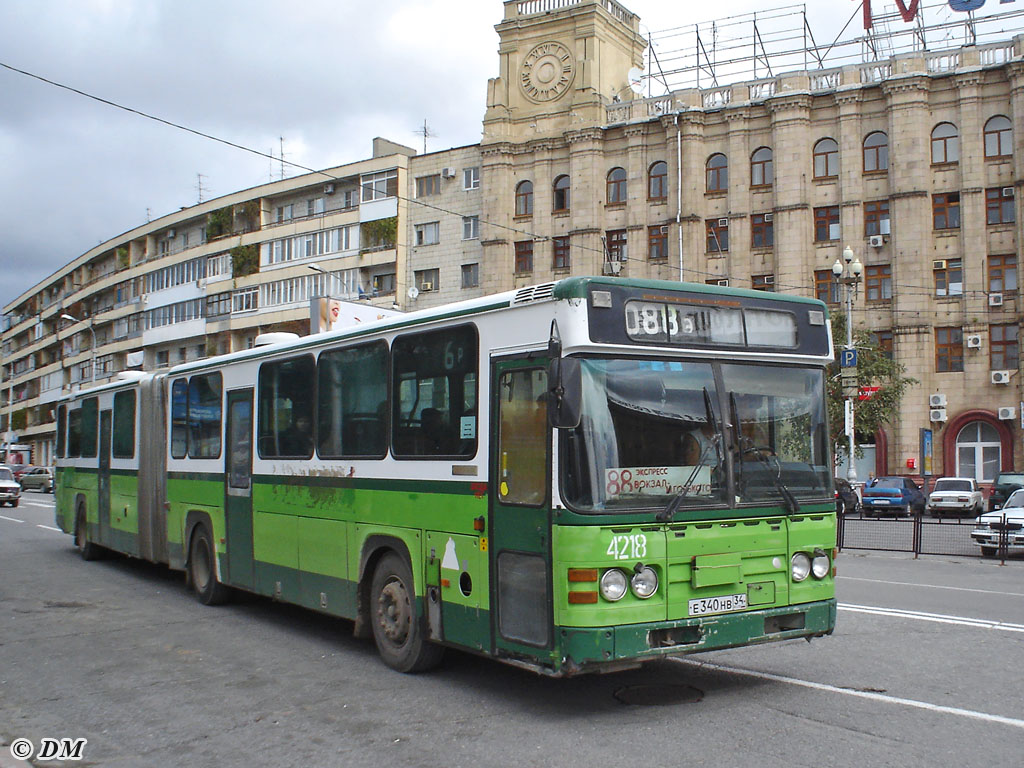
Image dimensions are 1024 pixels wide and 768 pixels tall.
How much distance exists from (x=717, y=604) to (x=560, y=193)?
4513cm

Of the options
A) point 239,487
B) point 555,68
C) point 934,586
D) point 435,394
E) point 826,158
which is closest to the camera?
point 435,394

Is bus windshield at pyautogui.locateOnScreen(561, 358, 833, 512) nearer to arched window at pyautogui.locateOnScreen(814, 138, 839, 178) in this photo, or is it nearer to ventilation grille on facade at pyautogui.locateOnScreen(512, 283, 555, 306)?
ventilation grille on facade at pyautogui.locateOnScreen(512, 283, 555, 306)

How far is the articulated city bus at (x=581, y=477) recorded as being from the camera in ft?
22.7

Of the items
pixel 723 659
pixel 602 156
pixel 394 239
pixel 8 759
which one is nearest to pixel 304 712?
pixel 8 759

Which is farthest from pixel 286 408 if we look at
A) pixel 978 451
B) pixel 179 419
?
pixel 978 451

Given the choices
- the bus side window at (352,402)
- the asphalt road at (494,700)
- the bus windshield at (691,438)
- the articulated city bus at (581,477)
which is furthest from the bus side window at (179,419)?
the bus windshield at (691,438)

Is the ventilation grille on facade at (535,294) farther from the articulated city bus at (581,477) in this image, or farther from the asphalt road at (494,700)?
the asphalt road at (494,700)

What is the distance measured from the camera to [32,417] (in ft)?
336

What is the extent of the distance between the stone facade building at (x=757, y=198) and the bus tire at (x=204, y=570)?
29764mm

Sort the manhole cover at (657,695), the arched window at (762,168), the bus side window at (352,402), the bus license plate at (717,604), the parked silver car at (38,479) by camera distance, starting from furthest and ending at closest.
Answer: the parked silver car at (38,479) < the arched window at (762,168) < the bus side window at (352,402) < the manhole cover at (657,695) < the bus license plate at (717,604)

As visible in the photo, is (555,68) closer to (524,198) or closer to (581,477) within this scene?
(524,198)

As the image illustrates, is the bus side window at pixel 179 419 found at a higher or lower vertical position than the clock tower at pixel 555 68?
lower

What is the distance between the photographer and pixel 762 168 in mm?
46906

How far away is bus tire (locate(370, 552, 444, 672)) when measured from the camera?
8.52 m
